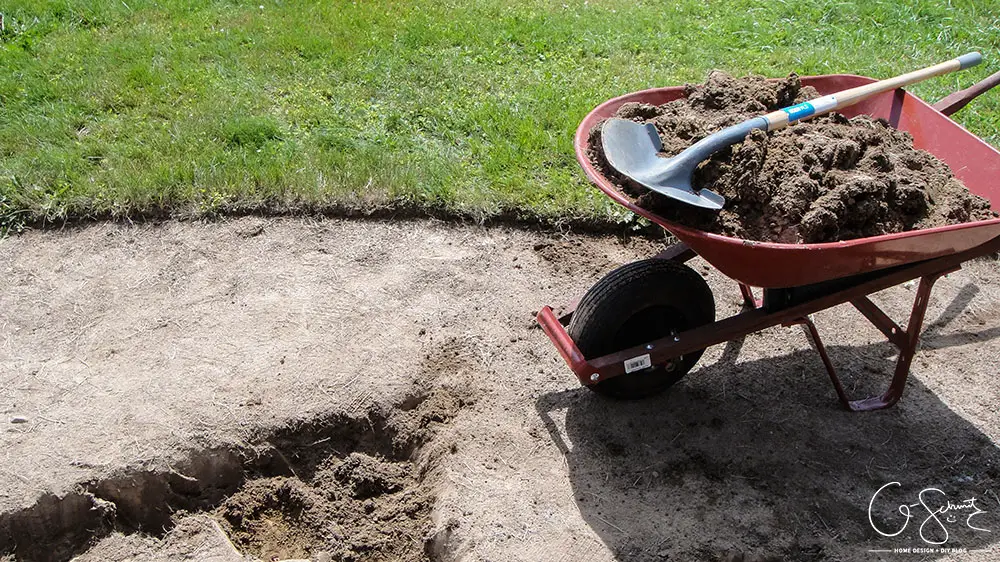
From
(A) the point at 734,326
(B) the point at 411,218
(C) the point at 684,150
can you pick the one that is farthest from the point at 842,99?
(B) the point at 411,218

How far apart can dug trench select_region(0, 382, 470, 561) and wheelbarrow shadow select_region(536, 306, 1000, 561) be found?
618 mm

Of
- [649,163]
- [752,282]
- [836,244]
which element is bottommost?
[752,282]

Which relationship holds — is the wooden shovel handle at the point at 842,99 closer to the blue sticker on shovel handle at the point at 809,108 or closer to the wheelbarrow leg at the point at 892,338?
the blue sticker on shovel handle at the point at 809,108

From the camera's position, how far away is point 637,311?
11.5 ft

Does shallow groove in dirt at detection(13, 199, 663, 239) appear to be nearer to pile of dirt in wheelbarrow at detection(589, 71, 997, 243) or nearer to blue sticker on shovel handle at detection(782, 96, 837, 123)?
pile of dirt in wheelbarrow at detection(589, 71, 997, 243)

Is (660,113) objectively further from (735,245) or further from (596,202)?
(596,202)

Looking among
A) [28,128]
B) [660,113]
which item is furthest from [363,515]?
[28,128]

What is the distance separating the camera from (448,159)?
17.3ft

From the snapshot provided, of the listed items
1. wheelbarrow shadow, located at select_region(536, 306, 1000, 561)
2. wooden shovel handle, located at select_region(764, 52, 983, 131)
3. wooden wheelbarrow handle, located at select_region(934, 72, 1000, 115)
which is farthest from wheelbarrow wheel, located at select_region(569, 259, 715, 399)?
wooden wheelbarrow handle, located at select_region(934, 72, 1000, 115)

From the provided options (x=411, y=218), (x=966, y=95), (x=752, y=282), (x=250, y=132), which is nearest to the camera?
(x=752, y=282)

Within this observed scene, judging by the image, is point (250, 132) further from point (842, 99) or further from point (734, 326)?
point (842, 99)

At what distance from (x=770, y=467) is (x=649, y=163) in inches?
52.4

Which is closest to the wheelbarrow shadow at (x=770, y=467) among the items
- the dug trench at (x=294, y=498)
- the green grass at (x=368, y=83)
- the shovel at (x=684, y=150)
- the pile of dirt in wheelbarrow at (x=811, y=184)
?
the dug trench at (x=294, y=498)

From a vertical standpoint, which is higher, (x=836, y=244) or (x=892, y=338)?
(x=836, y=244)
